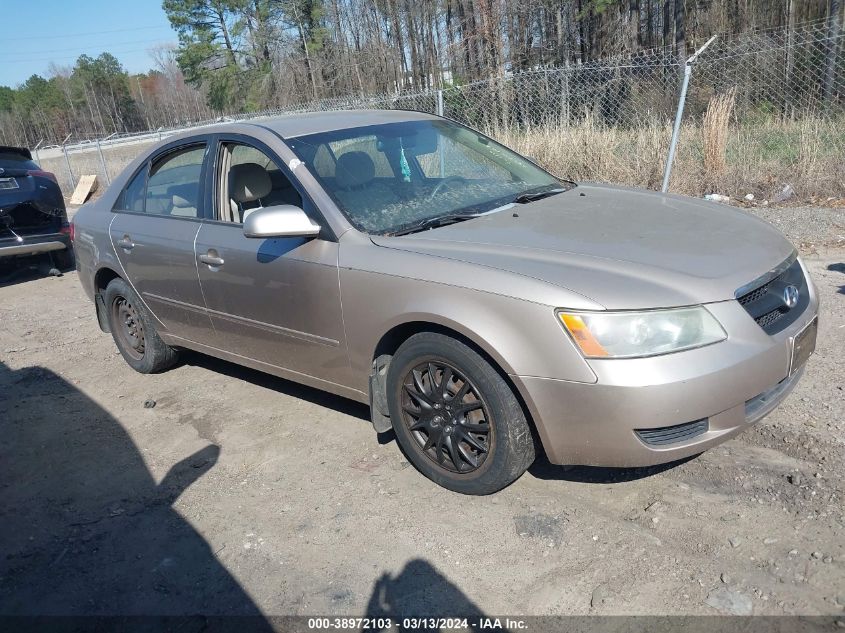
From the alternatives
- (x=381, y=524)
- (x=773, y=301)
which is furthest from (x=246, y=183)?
(x=773, y=301)

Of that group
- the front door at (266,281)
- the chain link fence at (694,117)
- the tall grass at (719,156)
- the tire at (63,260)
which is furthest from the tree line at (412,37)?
the front door at (266,281)

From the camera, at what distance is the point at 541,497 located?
320 cm

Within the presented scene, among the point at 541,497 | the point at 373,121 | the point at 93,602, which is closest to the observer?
the point at 93,602

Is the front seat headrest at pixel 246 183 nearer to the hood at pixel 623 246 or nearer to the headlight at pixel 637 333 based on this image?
the hood at pixel 623 246

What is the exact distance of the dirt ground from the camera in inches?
103

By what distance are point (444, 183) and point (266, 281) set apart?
1.14 m

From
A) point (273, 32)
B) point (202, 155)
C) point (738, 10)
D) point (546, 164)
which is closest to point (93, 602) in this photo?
point (202, 155)

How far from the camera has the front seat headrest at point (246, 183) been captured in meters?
4.22

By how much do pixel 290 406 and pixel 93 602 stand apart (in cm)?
182

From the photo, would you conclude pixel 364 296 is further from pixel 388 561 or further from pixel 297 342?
pixel 388 561

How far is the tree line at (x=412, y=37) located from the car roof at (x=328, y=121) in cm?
1271

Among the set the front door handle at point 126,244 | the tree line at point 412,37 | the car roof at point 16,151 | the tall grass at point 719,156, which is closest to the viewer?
the front door handle at point 126,244

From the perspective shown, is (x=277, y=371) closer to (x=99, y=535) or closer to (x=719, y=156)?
(x=99, y=535)

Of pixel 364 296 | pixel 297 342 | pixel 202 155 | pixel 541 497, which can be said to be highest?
pixel 202 155
